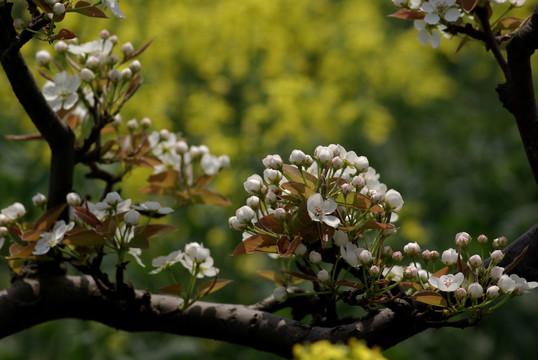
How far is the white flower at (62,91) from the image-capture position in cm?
115

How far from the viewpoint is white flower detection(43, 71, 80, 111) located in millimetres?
1150

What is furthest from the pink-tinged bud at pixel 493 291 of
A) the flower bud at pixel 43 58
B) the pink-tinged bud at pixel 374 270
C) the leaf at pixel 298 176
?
the flower bud at pixel 43 58

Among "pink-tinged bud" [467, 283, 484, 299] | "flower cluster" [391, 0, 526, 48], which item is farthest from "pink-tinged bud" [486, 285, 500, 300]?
"flower cluster" [391, 0, 526, 48]

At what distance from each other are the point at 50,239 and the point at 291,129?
2.16 metres

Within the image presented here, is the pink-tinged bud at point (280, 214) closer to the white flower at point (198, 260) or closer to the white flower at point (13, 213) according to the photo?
the white flower at point (198, 260)

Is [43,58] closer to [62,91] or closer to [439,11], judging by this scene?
[62,91]

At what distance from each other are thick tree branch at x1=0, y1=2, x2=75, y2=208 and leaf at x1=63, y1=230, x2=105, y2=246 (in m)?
0.15

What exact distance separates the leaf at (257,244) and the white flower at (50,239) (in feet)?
0.90

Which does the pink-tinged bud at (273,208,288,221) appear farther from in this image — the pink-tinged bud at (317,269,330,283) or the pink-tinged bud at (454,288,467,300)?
the pink-tinged bud at (454,288,467,300)

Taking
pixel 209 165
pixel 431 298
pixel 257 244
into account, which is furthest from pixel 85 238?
pixel 431 298

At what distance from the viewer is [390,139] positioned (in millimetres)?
4180

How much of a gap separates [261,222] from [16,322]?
1.46ft

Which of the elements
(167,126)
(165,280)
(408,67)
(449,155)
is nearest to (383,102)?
(408,67)

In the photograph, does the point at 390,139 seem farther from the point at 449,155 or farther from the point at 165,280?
the point at 165,280
